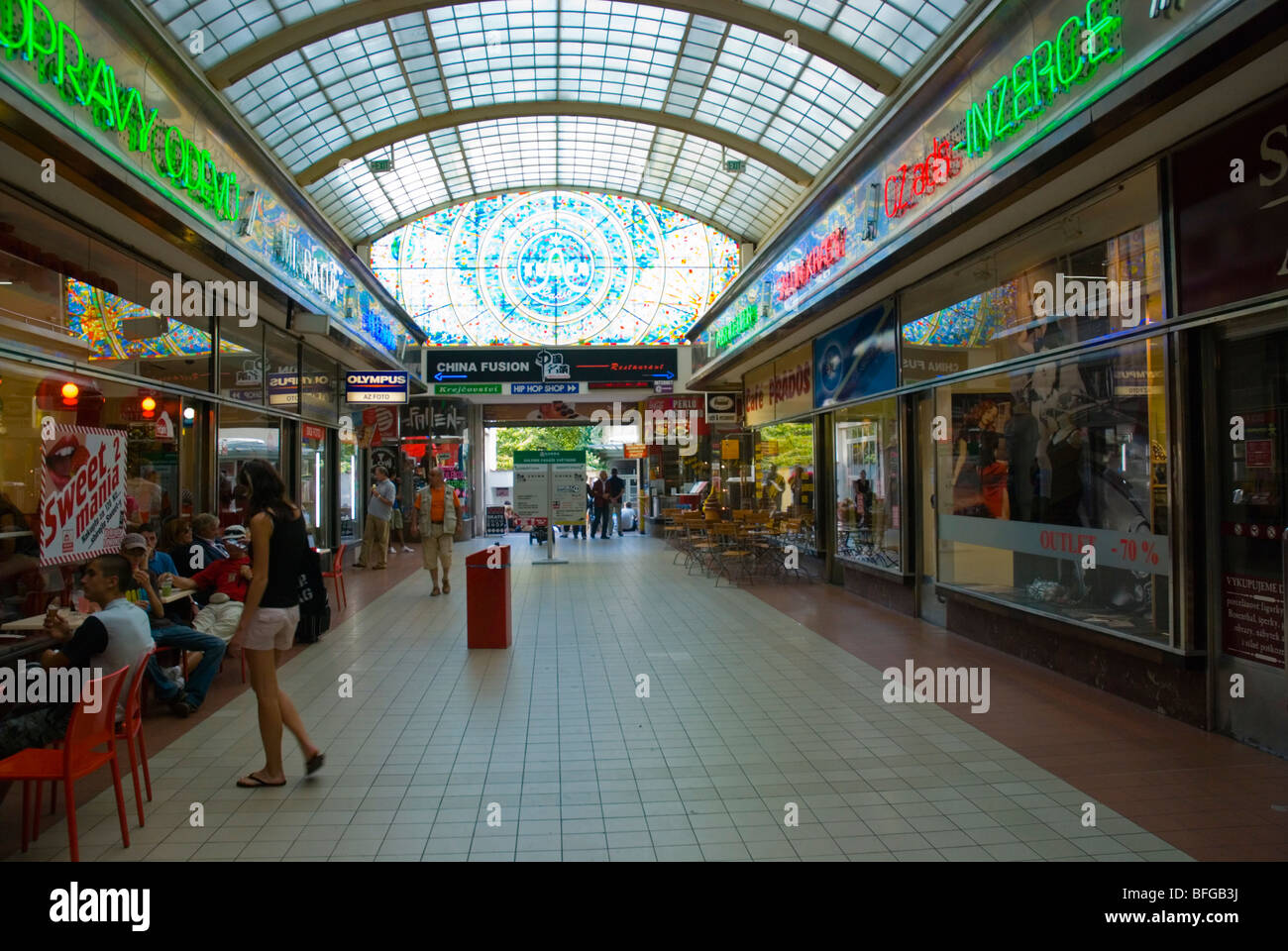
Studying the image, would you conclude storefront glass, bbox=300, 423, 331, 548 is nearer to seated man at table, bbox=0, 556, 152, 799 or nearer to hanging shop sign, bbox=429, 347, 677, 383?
hanging shop sign, bbox=429, 347, 677, 383

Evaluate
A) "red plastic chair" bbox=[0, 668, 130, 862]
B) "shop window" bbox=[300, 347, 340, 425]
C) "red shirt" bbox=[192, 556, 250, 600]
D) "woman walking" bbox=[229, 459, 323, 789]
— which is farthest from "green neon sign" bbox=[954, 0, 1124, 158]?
"shop window" bbox=[300, 347, 340, 425]

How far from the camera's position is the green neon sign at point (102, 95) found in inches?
205

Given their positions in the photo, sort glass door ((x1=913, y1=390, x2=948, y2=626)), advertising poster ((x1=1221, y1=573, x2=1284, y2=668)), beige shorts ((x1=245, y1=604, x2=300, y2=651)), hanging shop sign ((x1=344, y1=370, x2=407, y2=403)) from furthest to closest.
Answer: hanging shop sign ((x1=344, y1=370, x2=407, y2=403)), glass door ((x1=913, y1=390, x2=948, y2=626)), advertising poster ((x1=1221, y1=573, x2=1284, y2=668)), beige shorts ((x1=245, y1=604, x2=300, y2=651))

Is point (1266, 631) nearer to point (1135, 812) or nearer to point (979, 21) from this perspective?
point (1135, 812)

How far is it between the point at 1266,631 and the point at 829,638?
13.8ft

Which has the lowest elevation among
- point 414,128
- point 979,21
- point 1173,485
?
point 1173,485

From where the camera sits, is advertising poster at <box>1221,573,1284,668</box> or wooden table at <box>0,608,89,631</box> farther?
wooden table at <box>0,608,89,631</box>

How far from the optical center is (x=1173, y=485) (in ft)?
18.8

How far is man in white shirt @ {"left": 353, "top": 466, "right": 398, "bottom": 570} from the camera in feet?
49.5

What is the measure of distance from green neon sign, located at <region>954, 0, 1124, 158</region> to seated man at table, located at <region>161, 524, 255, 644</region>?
271 inches

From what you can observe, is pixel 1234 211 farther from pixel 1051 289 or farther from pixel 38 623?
pixel 38 623

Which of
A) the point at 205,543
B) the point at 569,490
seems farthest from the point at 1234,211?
the point at 569,490

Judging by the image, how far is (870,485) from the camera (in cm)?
1166

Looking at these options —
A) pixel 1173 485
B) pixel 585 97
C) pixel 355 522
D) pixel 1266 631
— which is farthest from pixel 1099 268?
pixel 355 522
